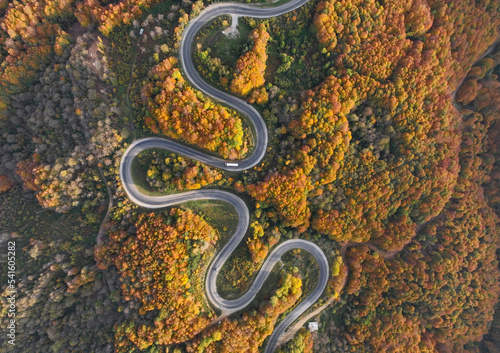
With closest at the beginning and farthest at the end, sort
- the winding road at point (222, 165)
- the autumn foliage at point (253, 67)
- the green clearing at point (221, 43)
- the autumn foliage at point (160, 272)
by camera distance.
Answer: the autumn foliage at point (253, 67), the autumn foliage at point (160, 272), the green clearing at point (221, 43), the winding road at point (222, 165)

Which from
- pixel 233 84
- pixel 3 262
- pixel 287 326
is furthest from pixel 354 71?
pixel 3 262

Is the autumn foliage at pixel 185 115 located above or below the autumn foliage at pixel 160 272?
above

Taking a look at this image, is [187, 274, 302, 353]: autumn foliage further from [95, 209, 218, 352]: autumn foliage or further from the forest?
[95, 209, 218, 352]: autumn foliage

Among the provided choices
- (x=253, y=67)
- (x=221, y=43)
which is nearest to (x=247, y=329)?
(x=253, y=67)

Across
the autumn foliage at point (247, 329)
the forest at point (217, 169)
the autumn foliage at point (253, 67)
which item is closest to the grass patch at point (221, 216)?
the forest at point (217, 169)

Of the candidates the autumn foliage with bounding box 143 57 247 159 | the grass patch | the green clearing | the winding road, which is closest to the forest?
the green clearing

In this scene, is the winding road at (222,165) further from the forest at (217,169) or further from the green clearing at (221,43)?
the green clearing at (221,43)

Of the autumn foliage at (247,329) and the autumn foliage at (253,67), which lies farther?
the autumn foliage at (247,329)
